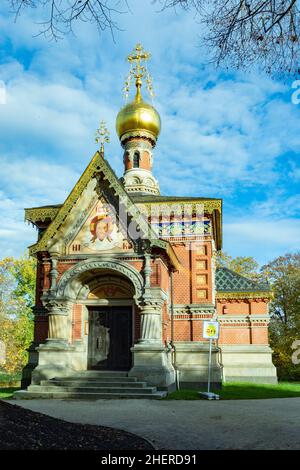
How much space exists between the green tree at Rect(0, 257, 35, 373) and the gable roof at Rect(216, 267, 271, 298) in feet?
62.1

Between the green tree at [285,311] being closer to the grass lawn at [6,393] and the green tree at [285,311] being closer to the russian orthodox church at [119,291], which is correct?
the russian orthodox church at [119,291]

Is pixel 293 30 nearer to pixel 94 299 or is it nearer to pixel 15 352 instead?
pixel 94 299

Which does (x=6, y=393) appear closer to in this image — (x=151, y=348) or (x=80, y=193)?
(x=151, y=348)

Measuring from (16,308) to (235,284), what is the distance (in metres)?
20.7

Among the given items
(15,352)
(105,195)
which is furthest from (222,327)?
(15,352)

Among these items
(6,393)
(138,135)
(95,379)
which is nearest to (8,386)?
(6,393)

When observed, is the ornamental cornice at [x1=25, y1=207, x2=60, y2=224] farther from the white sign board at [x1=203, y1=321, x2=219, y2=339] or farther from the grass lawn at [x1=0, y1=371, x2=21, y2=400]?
Answer: the white sign board at [x1=203, y1=321, x2=219, y2=339]

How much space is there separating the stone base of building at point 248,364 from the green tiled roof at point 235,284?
278cm

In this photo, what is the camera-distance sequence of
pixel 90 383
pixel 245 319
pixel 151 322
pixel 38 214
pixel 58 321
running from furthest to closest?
pixel 245 319
pixel 38 214
pixel 58 321
pixel 151 322
pixel 90 383

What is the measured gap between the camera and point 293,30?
528 cm

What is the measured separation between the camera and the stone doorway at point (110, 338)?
15.5 metres

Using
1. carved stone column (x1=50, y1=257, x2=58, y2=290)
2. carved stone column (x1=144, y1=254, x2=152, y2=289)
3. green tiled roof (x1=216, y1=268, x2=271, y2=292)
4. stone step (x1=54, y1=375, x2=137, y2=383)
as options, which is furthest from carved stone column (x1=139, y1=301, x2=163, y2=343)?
green tiled roof (x1=216, y1=268, x2=271, y2=292)

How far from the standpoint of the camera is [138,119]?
80.4 ft

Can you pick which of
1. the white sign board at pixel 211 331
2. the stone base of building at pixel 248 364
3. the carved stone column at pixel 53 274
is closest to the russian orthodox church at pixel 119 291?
the carved stone column at pixel 53 274
